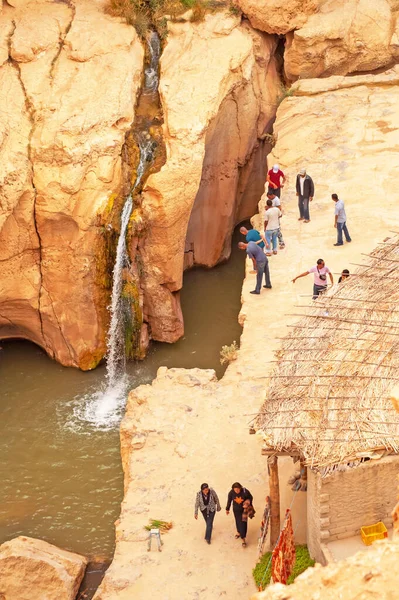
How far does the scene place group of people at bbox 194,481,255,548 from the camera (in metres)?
13.9

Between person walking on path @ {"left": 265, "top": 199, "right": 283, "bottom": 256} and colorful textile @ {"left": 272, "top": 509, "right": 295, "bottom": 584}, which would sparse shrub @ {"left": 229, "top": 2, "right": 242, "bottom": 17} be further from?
colorful textile @ {"left": 272, "top": 509, "right": 295, "bottom": 584}

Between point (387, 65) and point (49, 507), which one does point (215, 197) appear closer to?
point (387, 65)

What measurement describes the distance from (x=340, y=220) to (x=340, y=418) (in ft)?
24.9

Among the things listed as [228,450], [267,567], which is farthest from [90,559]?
[267,567]

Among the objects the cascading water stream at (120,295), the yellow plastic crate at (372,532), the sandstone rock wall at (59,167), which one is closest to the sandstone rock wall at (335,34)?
the sandstone rock wall at (59,167)

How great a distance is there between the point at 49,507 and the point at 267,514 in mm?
5616

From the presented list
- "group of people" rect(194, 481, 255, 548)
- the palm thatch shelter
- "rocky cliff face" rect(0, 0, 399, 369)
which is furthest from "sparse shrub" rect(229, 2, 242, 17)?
"group of people" rect(194, 481, 255, 548)

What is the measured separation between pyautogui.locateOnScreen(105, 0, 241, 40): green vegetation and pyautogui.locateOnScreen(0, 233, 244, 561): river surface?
→ 20.5ft

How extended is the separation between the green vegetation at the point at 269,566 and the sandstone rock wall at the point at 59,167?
9.56m

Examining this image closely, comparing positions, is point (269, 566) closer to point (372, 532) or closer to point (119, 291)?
point (372, 532)

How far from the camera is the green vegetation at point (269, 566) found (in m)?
13.3

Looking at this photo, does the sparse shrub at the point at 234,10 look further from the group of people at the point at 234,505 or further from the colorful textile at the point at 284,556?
the colorful textile at the point at 284,556

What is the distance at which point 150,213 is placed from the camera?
71.2ft

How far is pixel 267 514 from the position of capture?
1405 cm
